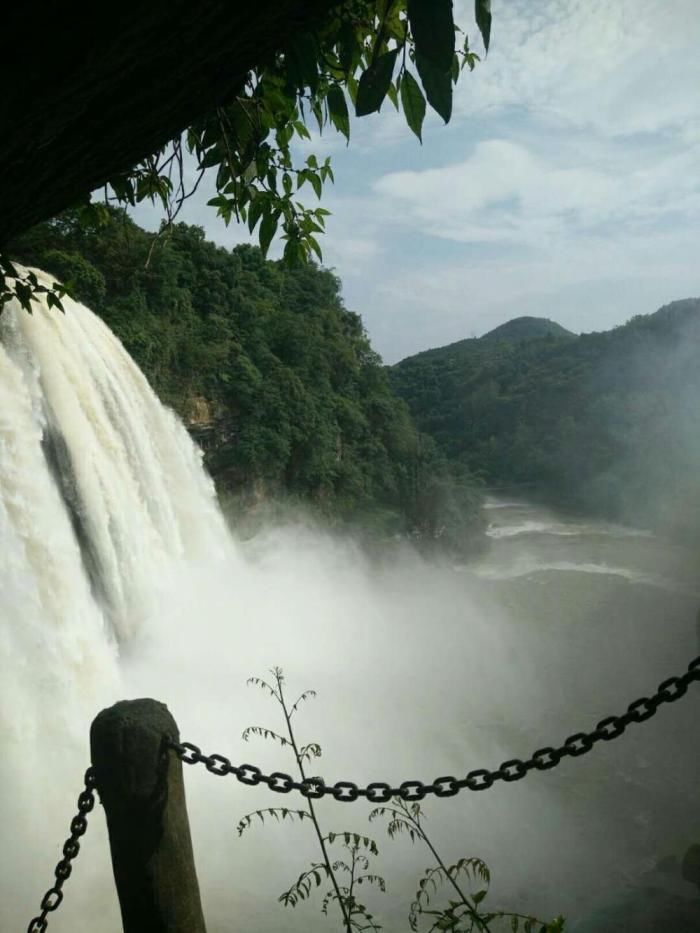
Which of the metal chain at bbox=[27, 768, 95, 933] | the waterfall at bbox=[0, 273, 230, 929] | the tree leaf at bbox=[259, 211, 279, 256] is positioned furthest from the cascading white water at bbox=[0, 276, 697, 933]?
the tree leaf at bbox=[259, 211, 279, 256]

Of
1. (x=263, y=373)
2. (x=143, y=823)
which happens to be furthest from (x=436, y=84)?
(x=263, y=373)

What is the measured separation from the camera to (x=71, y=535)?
7.68 meters

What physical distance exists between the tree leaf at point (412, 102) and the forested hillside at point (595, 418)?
24513mm

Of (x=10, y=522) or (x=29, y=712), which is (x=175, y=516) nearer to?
(x=10, y=522)

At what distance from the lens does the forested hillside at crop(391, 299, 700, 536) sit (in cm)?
2869

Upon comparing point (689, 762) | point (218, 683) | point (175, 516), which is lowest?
point (689, 762)

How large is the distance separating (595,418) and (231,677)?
3093cm

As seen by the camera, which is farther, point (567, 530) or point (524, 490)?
point (524, 490)

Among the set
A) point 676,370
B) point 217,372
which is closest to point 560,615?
point 217,372

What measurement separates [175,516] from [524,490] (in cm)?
2709

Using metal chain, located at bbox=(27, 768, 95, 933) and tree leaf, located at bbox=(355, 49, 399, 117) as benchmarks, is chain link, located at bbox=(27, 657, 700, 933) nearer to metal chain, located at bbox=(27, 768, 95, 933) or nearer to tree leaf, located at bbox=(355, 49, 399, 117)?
metal chain, located at bbox=(27, 768, 95, 933)

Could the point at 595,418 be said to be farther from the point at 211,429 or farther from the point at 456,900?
the point at 456,900

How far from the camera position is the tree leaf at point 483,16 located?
3.18 ft

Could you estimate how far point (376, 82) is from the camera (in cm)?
109
